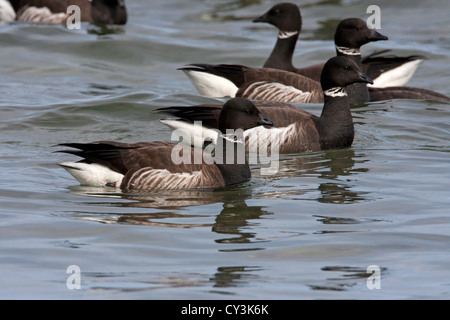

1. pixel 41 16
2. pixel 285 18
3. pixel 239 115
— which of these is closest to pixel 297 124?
pixel 239 115

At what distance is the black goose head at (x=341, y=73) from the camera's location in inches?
512

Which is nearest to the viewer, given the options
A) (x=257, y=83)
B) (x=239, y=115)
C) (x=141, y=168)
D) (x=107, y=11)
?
(x=141, y=168)

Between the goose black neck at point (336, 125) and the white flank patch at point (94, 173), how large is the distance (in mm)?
3818

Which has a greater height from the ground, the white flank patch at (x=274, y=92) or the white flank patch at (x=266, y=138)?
the white flank patch at (x=274, y=92)

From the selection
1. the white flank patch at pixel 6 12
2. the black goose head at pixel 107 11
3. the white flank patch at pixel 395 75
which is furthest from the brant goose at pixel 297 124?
the white flank patch at pixel 6 12

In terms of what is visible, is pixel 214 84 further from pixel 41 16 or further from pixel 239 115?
pixel 41 16

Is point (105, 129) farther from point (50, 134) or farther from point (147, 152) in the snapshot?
point (147, 152)

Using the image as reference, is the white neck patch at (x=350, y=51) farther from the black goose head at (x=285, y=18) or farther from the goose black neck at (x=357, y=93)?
the black goose head at (x=285, y=18)

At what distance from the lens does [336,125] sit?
1269 centimetres

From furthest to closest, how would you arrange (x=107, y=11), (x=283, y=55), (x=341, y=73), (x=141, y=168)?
(x=107, y=11), (x=283, y=55), (x=341, y=73), (x=141, y=168)

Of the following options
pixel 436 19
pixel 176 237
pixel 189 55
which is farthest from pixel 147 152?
pixel 436 19

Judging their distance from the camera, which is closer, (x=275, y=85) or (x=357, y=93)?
(x=275, y=85)

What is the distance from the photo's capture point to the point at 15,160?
11.6m

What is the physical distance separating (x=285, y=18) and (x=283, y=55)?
794mm
